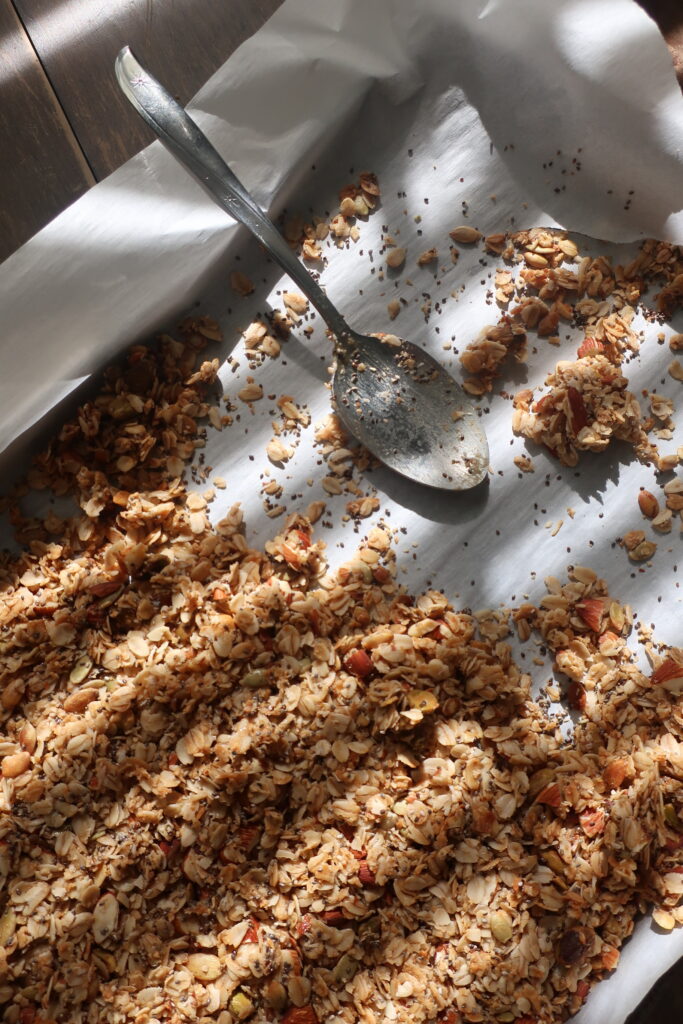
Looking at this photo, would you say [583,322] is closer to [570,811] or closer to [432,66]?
[432,66]

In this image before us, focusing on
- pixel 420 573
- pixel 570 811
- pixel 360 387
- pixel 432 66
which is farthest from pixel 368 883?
pixel 432 66

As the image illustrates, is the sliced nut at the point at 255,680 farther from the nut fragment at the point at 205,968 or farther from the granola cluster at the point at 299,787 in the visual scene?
the nut fragment at the point at 205,968

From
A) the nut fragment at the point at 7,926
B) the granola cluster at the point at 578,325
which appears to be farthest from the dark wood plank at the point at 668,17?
the nut fragment at the point at 7,926

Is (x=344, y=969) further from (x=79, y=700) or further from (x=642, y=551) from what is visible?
(x=642, y=551)

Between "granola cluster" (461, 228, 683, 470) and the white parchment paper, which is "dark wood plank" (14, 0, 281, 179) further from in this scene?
"granola cluster" (461, 228, 683, 470)

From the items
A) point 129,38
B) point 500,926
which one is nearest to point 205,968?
point 500,926

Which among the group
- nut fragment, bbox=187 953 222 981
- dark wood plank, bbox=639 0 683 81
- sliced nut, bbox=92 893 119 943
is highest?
dark wood plank, bbox=639 0 683 81

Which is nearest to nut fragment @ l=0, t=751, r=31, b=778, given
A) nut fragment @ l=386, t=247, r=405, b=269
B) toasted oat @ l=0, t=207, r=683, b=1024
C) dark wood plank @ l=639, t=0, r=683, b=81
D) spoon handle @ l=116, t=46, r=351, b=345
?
toasted oat @ l=0, t=207, r=683, b=1024

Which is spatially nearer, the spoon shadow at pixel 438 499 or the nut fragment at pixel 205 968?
the nut fragment at pixel 205 968
